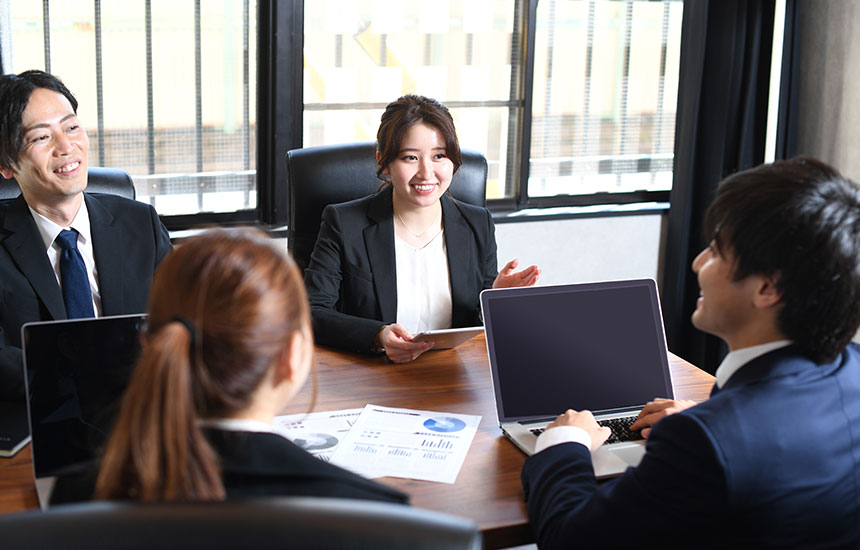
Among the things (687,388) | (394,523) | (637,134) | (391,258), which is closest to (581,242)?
(637,134)

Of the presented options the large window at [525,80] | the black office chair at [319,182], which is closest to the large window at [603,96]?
the large window at [525,80]

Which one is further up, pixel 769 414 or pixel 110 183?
pixel 110 183

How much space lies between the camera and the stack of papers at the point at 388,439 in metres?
1.52

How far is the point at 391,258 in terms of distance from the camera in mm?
2400

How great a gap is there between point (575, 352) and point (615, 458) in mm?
234

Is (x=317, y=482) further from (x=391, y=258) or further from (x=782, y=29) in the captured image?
(x=782, y=29)

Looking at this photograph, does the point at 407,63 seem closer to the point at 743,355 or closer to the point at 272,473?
the point at 743,355

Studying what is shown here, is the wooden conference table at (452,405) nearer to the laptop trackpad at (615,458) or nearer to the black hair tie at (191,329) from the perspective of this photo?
the laptop trackpad at (615,458)

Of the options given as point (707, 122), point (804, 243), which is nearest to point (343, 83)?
point (707, 122)

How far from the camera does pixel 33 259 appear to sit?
203 centimetres

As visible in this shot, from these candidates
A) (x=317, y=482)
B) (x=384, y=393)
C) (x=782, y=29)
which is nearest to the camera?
(x=317, y=482)

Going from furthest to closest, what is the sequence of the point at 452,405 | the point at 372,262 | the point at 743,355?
the point at 372,262 < the point at 452,405 < the point at 743,355

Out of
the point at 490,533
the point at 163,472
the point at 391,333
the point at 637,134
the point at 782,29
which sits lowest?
the point at 490,533

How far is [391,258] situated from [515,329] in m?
0.74
